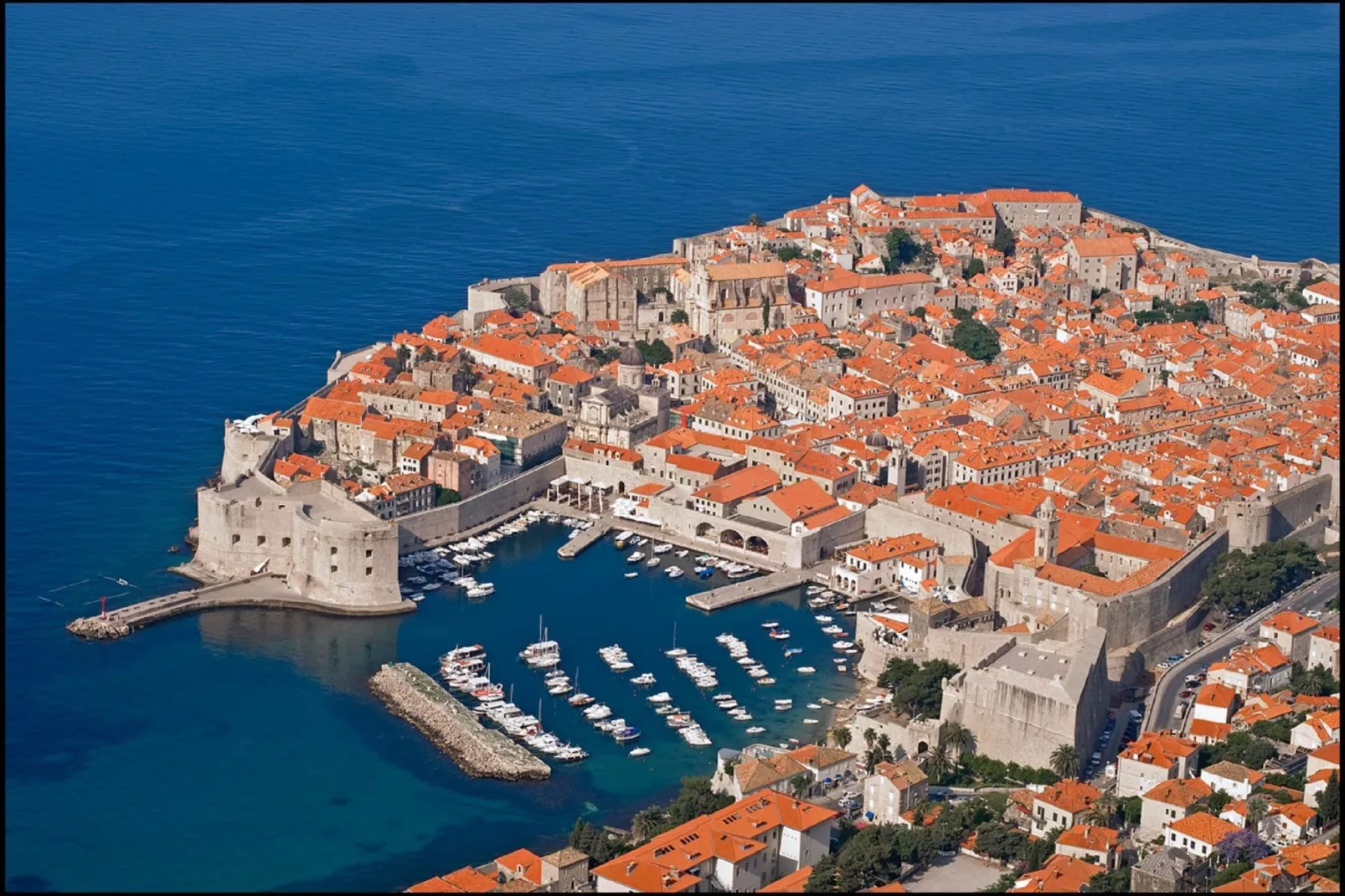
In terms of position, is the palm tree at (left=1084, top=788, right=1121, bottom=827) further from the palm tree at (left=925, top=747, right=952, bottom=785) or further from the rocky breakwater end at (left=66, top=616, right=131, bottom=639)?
the rocky breakwater end at (left=66, top=616, right=131, bottom=639)

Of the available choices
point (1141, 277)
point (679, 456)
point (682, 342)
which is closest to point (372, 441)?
point (679, 456)

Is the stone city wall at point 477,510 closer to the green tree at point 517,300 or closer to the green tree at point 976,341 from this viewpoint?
the green tree at point 517,300

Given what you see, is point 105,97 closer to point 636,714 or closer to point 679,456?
point 679,456

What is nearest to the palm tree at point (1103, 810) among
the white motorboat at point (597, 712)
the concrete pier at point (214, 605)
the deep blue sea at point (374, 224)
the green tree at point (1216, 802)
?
the green tree at point (1216, 802)

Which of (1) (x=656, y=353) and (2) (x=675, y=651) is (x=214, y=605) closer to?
(2) (x=675, y=651)

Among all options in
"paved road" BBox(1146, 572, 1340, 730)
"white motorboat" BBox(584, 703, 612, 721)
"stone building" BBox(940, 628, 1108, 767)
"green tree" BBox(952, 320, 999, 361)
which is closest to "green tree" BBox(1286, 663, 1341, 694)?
"paved road" BBox(1146, 572, 1340, 730)
